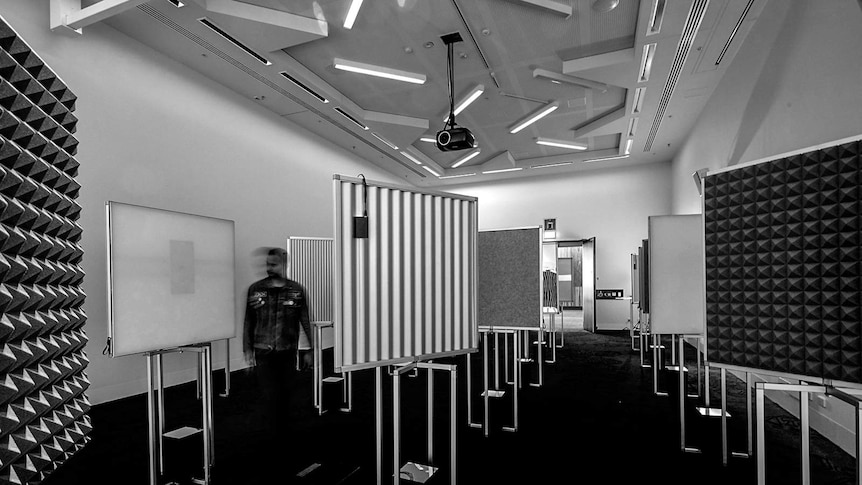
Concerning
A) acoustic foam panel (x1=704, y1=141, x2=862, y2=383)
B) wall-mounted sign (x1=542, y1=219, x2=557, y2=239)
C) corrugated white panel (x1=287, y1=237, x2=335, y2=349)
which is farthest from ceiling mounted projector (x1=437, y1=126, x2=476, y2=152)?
wall-mounted sign (x1=542, y1=219, x2=557, y2=239)

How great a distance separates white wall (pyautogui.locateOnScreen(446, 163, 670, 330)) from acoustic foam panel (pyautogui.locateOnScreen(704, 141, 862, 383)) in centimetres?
784

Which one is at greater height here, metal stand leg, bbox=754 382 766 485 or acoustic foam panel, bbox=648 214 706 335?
acoustic foam panel, bbox=648 214 706 335

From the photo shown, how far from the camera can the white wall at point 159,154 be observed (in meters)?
3.91

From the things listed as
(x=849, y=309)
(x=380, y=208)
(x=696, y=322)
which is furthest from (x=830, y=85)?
(x=380, y=208)

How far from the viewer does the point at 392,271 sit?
1995mm

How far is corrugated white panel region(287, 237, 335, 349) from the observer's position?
4824mm

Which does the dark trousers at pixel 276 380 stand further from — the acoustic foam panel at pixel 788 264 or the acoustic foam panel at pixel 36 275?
the acoustic foam panel at pixel 36 275

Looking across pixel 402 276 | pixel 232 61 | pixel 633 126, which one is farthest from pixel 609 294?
pixel 402 276

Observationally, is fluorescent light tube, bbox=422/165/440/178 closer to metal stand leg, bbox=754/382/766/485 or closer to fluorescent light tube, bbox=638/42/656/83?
fluorescent light tube, bbox=638/42/656/83

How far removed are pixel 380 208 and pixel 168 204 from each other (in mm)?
3678

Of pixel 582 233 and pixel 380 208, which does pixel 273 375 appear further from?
pixel 582 233

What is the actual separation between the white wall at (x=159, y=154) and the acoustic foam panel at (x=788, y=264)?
10.9 feet

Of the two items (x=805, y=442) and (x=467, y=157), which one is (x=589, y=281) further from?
(x=805, y=442)

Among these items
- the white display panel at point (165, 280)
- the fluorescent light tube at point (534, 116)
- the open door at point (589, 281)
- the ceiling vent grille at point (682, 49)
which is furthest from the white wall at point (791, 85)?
the open door at point (589, 281)
